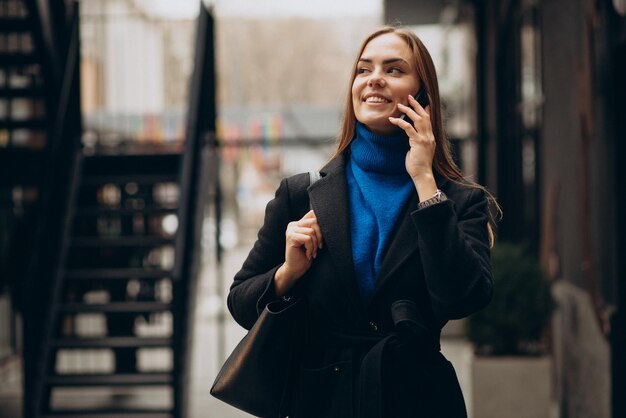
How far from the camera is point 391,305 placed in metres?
2.39

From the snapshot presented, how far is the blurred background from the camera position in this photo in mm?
5723

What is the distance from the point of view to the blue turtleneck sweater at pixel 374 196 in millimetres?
2441

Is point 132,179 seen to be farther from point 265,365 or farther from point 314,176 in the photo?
point 265,365

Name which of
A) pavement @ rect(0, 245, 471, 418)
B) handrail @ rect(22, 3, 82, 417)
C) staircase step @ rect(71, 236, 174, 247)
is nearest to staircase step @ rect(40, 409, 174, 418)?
handrail @ rect(22, 3, 82, 417)

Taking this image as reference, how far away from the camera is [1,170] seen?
8.98 m

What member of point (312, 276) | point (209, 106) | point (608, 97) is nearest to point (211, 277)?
point (209, 106)

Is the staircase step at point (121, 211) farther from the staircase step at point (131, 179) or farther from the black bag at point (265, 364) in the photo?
the black bag at point (265, 364)

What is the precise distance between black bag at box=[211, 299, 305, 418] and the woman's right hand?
0.06 meters

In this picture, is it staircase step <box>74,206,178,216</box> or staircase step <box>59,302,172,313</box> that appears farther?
staircase step <box>74,206,178,216</box>

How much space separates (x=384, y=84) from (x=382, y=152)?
0.18 metres

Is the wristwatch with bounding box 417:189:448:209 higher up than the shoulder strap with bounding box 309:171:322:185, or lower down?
lower down

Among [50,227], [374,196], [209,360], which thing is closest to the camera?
[374,196]

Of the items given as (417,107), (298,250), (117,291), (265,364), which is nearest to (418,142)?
(417,107)

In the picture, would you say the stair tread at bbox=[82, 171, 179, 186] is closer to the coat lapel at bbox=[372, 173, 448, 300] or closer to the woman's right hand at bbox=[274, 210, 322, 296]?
the woman's right hand at bbox=[274, 210, 322, 296]
